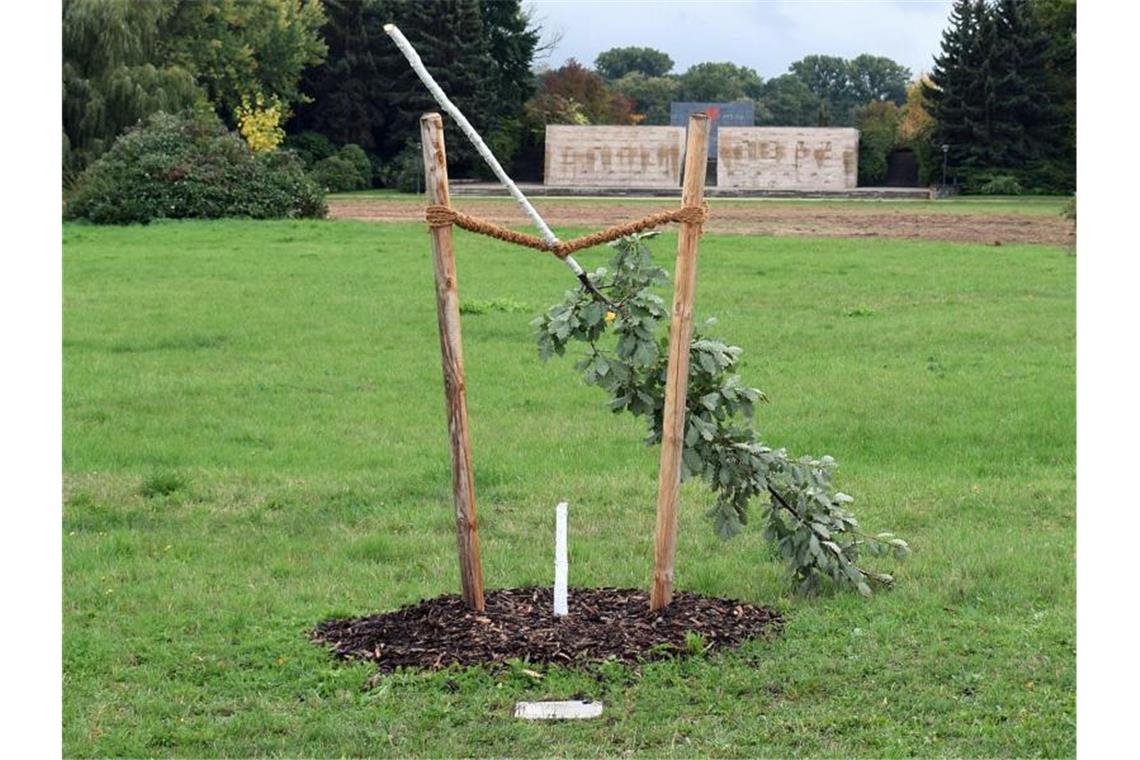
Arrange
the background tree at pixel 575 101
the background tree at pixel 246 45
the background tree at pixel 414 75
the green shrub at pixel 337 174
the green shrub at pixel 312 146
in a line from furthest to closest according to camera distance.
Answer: the background tree at pixel 575 101
the green shrub at pixel 312 146
the green shrub at pixel 337 174
the background tree at pixel 414 75
the background tree at pixel 246 45

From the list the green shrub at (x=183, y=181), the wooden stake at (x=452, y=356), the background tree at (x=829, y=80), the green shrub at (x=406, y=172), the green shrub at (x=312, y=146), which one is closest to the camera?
the wooden stake at (x=452, y=356)

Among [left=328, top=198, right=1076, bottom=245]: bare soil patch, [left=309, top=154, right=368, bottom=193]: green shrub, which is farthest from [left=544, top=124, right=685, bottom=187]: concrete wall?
[left=328, top=198, right=1076, bottom=245]: bare soil patch

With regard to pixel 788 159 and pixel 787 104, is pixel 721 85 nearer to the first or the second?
pixel 787 104

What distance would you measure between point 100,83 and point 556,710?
35198mm

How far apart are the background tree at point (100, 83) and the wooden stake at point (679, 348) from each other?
32.6 meters

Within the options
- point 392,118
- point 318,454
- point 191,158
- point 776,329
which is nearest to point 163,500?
point 318,454

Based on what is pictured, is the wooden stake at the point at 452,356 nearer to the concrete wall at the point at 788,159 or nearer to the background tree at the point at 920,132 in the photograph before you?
the concrete wall at the point at 788,159

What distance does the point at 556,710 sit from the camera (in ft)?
16.6

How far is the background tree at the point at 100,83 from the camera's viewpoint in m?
36.6

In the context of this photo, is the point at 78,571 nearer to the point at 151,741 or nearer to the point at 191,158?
the point at 151,741

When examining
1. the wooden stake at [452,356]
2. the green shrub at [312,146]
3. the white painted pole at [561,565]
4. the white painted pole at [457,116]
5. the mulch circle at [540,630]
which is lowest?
the mulch circle at [540,630]

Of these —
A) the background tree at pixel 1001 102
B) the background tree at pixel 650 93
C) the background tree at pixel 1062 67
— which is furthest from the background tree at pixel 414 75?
the background tree at pixel 1062 67

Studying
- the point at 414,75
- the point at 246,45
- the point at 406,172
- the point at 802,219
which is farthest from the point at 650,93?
the point at 802,219

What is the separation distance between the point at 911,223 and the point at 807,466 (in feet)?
95.1
